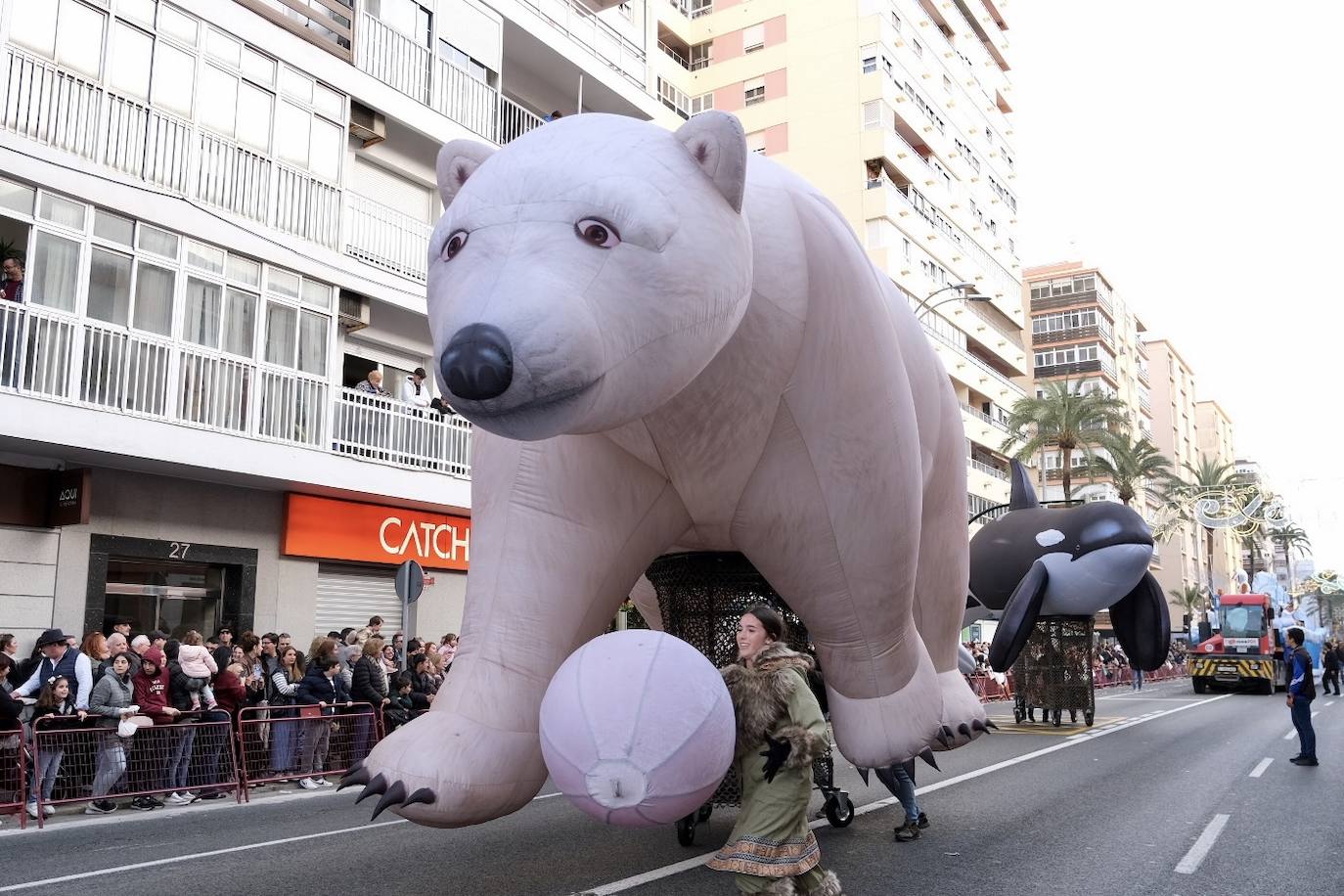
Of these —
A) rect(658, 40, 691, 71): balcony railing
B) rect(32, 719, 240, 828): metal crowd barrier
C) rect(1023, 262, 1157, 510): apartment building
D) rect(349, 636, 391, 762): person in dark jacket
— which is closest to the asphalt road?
rect(32, 719, 240, 828): metal crowd barrier

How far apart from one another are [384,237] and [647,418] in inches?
553

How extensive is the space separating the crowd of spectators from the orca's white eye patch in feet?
20.1

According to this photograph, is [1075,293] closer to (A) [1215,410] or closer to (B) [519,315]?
(A) [1215,410]

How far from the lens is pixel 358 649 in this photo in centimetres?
1248

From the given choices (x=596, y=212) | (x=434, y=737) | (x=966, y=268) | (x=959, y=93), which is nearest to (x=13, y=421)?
(x=434, y=737)

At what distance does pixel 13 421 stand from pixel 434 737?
9.46 meters

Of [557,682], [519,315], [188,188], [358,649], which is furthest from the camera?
[188,188]

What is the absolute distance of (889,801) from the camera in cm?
828

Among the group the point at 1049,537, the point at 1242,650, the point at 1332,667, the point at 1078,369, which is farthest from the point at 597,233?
the point at 1078,369

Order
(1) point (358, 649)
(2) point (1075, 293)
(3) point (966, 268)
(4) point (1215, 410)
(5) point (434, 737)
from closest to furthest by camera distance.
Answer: (5) point (434, 737), (1) point (358, 649), (3) point (966, 268), (2) point (1075, 293), (4) point (1215, 410)

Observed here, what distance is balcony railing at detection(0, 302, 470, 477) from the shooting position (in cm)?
1159

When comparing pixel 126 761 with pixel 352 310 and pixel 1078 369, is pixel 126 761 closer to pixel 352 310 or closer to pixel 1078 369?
pixel 352 310

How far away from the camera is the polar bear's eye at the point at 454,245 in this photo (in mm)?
3051

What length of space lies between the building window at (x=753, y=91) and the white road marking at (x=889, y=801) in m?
24.9
